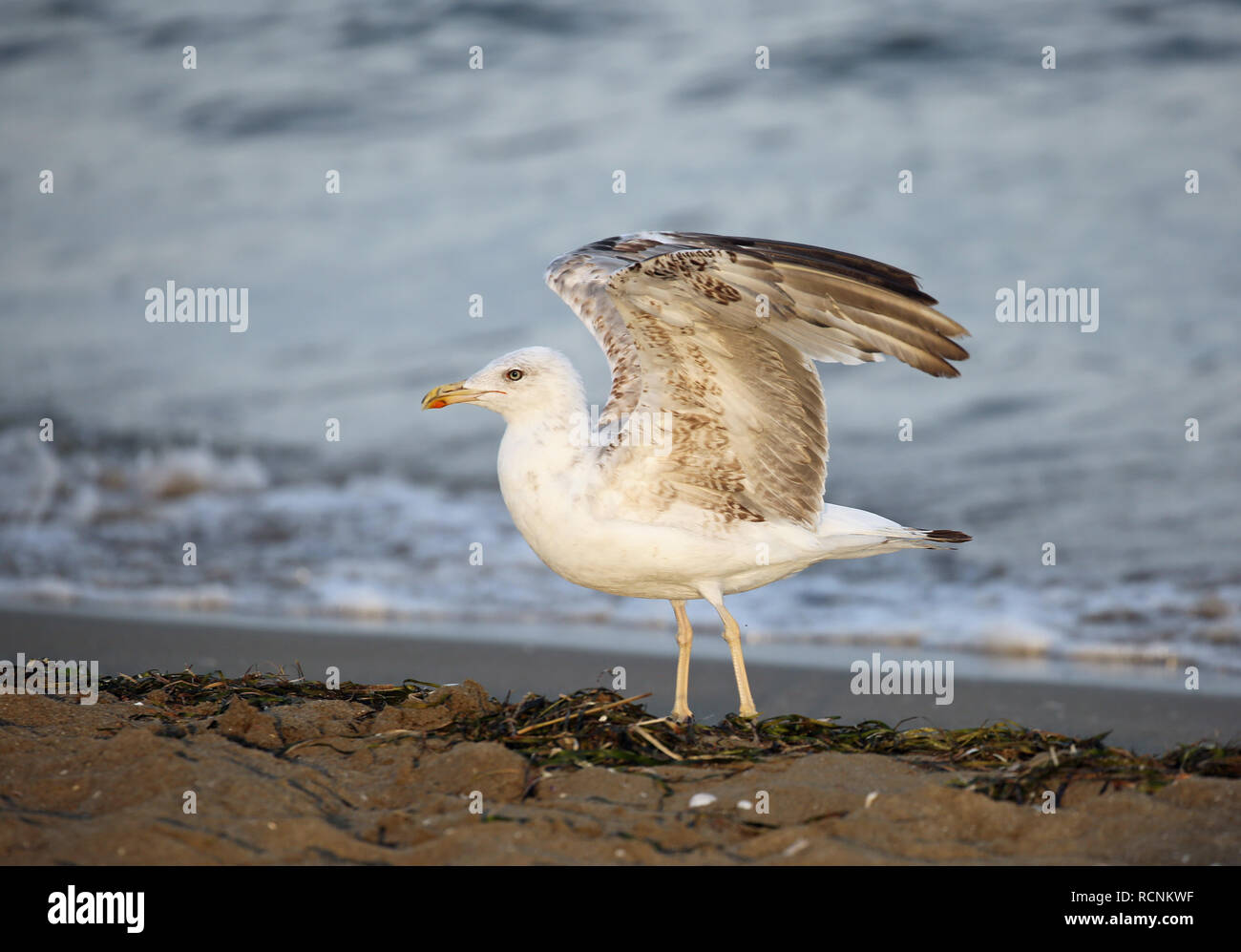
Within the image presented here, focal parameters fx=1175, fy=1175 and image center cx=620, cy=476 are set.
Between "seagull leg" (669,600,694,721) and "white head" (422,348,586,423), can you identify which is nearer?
"seagull leg" (669,600,694,721)

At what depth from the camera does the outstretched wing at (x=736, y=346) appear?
438 cm

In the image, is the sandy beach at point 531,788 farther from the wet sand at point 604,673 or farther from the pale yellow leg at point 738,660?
the wet sand at point 604,673

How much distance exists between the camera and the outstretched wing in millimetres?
4379

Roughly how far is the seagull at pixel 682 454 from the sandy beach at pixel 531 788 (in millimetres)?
709

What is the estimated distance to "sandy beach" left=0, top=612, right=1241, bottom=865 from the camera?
10.00ft

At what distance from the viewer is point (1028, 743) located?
13.7 feet

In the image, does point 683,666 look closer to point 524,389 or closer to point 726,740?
point 726,740

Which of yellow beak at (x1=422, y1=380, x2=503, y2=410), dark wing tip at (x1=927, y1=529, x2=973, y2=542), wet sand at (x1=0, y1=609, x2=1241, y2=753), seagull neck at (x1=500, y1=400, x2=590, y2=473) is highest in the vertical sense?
yellow beak at (x1=422, y1=380, x2=503, y2=410)

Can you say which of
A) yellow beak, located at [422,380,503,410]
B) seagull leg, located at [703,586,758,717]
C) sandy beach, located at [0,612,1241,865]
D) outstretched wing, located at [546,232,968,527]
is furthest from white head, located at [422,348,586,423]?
sandy beach, located at [0,612,1241,865]

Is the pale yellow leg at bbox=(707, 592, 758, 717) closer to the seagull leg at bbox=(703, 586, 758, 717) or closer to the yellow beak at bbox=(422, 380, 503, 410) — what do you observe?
the seagull leg at bbox=(703, 586, 758, 717)

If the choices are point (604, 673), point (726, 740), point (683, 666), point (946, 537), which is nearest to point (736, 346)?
point (946, 537)

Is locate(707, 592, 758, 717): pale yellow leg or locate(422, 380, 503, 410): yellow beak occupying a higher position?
locate(422, 380, 503, 410): yellow beak

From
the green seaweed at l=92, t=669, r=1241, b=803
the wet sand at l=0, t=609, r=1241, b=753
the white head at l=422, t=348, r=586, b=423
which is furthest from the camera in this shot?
the wet sand at l=0, t=609, r=1241, b=753

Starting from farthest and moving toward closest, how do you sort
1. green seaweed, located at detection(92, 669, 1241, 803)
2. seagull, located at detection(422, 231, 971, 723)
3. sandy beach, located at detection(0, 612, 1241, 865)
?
seagull, located at detection(422, 231, 971, 723), green seaweed, located at detection(92, 669, 1241, 803), sandy beach, located at detection(0, 612, 1241, 865)
